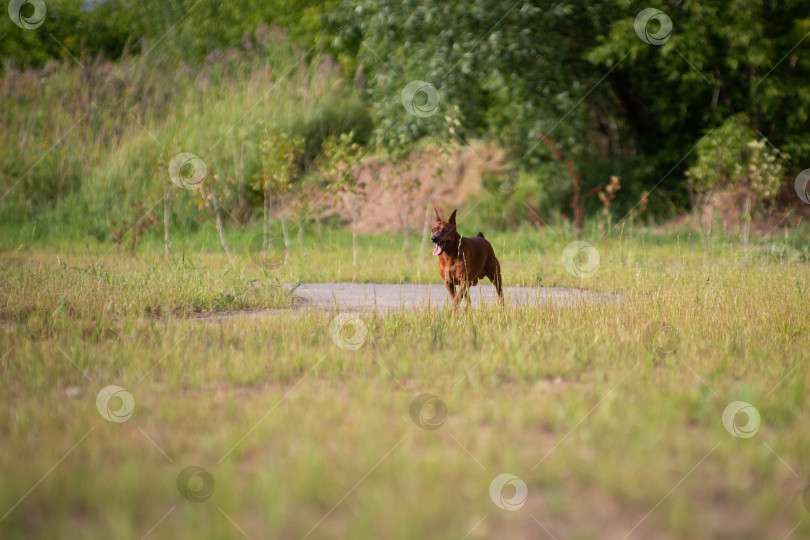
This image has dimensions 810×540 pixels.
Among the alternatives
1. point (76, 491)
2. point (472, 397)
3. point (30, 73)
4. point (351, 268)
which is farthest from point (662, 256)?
point (30, 73)

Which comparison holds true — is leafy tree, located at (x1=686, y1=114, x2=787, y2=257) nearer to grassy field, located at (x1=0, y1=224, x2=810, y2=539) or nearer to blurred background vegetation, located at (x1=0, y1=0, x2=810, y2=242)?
blurred background vegetation, located at (x1=0, y1=0, x2=810, y2=242)

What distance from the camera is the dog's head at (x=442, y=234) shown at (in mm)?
5516

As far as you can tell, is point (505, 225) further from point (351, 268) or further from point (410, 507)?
point (410, 507)

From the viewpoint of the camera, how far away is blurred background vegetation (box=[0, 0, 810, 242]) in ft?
40.3

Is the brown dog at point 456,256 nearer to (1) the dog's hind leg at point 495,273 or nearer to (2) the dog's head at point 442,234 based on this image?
(2) the dog's head at point 442,234

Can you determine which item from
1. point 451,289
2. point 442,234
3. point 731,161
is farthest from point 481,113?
point 442,234

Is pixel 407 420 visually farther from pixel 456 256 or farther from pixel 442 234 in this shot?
pixel 456 256

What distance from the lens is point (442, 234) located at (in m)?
5.54

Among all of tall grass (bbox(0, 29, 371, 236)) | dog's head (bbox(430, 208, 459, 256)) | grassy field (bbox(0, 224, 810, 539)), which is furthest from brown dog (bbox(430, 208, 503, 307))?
tall grass (bbox(0, 29, 371, 236))

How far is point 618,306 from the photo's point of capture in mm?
5984

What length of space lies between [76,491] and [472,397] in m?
1.87

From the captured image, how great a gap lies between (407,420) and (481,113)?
10.9 metres

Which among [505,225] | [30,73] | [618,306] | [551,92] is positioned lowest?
[618,306]

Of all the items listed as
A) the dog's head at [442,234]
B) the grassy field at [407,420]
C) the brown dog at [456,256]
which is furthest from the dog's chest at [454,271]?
the grassy field at [407,420]
